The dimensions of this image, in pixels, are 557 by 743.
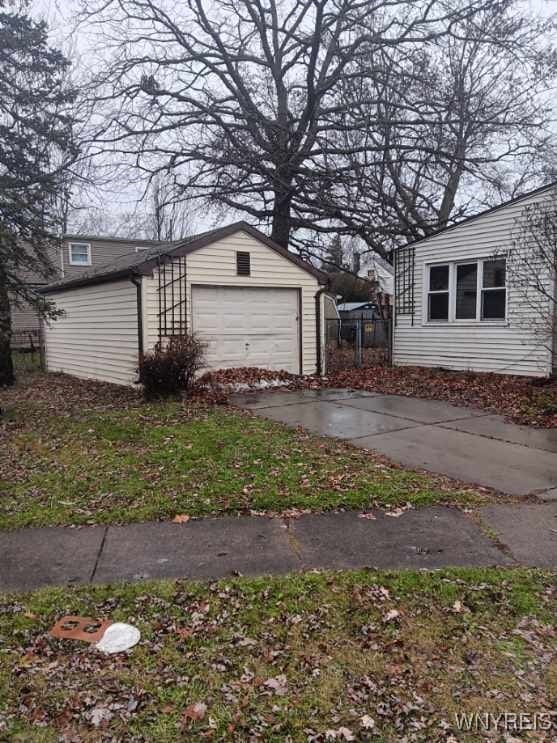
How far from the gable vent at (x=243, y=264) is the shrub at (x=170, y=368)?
2.87 metres

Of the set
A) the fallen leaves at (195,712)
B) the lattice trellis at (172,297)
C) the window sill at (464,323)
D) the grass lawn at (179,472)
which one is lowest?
the fallen leaves at (195,712)

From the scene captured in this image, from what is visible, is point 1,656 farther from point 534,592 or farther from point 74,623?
point 534,592

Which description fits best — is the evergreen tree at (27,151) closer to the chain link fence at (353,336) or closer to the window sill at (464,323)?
the window sill at (464,323)

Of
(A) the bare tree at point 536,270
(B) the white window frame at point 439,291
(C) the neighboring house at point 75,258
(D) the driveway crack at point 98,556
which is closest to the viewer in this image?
(D) the driveway crack at point 98,556

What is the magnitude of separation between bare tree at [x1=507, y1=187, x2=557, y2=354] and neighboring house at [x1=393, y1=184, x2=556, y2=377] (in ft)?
0.14

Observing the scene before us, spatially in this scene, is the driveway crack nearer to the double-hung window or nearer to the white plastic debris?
the white plastic debris

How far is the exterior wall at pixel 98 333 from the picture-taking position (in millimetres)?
11242

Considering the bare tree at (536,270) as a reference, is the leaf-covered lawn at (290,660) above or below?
below

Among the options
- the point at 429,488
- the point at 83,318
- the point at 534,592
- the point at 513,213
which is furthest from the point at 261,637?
the point at 83,318

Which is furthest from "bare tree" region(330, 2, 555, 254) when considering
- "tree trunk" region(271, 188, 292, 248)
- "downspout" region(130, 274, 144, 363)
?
"downspout" region(130, 274, 144, 363)

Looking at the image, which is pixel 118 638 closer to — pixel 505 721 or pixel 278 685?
pixel 278 685

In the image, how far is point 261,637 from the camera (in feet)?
8.78

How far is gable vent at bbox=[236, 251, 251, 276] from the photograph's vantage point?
11734 millimetres

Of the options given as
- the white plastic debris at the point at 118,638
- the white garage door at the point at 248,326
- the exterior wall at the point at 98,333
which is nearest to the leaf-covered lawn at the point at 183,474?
the white plastic debris at the point at 118,638
